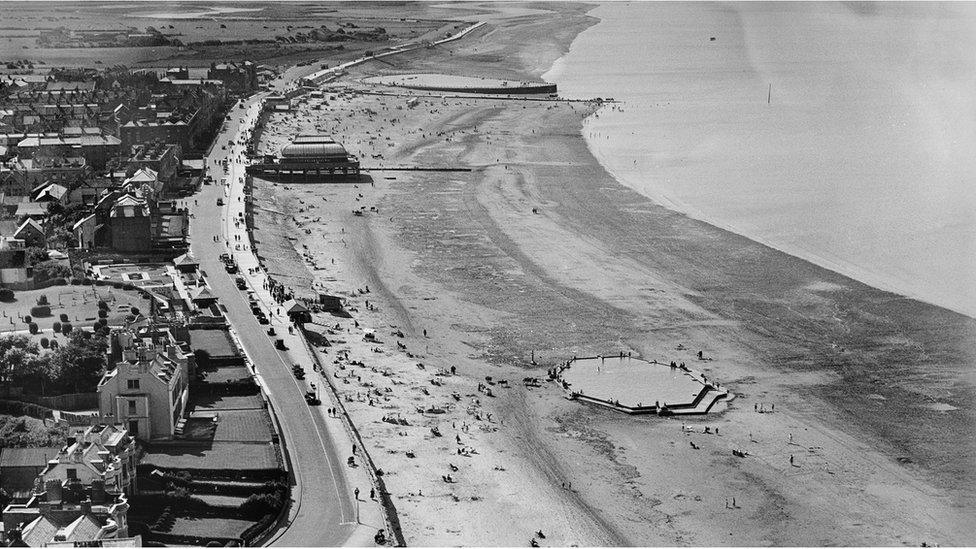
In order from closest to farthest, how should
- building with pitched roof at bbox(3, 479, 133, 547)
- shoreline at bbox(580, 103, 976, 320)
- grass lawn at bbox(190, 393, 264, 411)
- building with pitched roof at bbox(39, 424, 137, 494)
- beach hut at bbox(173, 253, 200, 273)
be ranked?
building with pitched roof at bbox(3, 479, 133, 547) < building with pitched roof at bbox(39, 424, 137, 494) < grass lawn at bbox(190, 393, 264, 411) < shoreline at bbox(580, 103, 976, 320) < beach hut at bbox(173, 253, 200, 273)

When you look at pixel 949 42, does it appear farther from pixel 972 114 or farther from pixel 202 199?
pixel 202 199

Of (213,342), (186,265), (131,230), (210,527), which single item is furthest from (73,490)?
(131,230)

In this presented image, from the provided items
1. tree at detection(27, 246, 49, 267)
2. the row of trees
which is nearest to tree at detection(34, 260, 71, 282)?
tree at detection(27, 246, 49, 267)

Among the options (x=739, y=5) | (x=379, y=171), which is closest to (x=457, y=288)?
(x=379, y=171)

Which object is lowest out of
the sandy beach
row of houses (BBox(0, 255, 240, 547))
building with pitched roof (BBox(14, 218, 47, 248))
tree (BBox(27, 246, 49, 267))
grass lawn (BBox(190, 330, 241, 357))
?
the sandy beach

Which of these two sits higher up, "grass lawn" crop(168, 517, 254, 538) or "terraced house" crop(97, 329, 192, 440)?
"terraced house" crop(97, 329, 192, 440)

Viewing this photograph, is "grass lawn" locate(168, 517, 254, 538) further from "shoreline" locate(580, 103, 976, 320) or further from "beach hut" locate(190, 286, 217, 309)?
"shoreline" locate(580, 103, 976, 320)

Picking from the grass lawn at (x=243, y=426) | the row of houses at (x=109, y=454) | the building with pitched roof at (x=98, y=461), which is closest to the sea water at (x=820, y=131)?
the grass lawn at (x=243, y=426)

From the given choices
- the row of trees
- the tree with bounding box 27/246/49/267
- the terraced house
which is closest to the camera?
the terraced house
